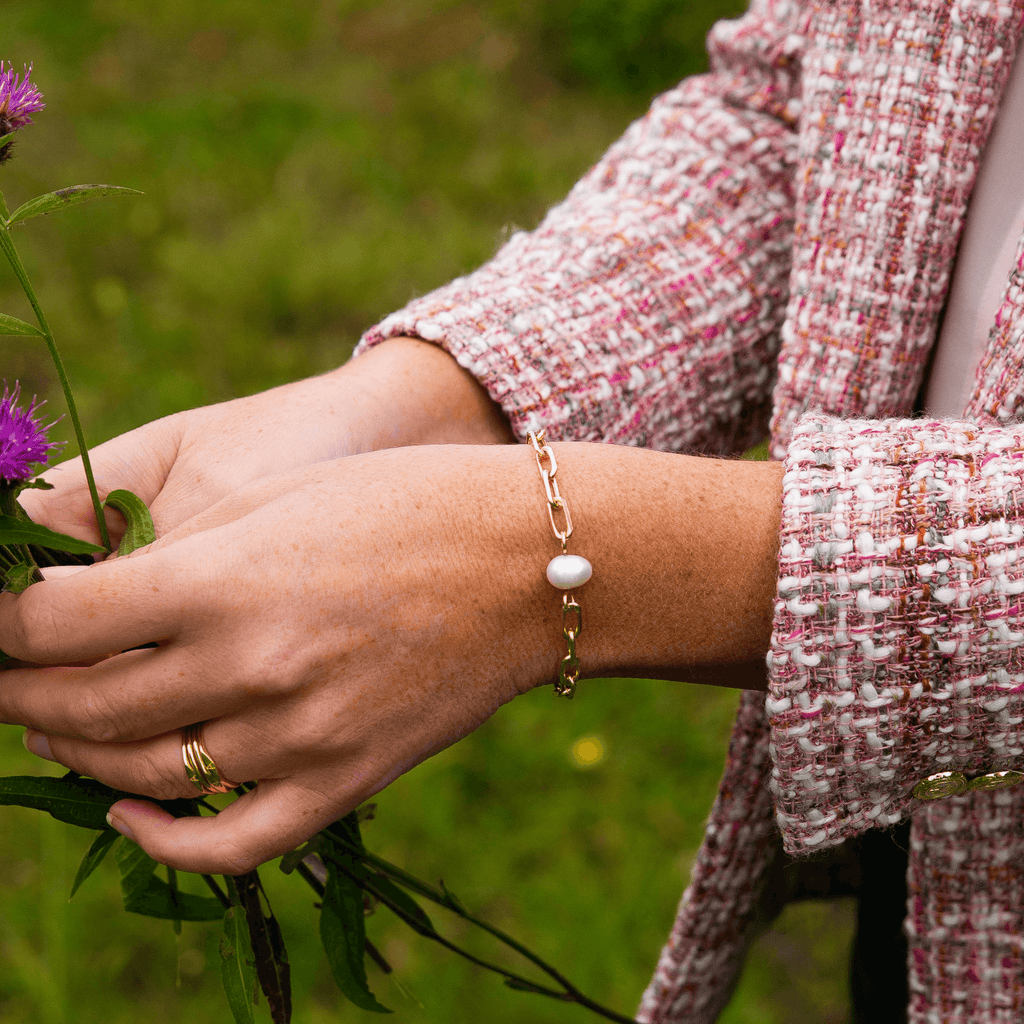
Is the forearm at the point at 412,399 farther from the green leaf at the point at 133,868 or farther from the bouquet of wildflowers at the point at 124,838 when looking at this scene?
the green leaf at the point at 133,868

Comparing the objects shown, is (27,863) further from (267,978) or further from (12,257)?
(12,257)

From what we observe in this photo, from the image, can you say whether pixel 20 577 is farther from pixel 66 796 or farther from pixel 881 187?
pixel 881 187

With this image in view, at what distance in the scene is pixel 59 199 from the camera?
736 mm

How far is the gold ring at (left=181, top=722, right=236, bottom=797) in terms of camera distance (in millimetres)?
809

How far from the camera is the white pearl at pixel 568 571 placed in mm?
779

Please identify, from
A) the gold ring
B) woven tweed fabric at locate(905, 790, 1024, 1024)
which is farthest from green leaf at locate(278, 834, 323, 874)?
woven tweed fabric at locate(905, 790, 1024, 1024)

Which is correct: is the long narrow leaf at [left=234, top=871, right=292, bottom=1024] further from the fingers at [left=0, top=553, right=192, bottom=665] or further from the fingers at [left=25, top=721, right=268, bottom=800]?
the fingers at [left=0, top=553, right=192, bottom=665]

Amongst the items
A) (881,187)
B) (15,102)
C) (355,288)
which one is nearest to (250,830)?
(15,102)

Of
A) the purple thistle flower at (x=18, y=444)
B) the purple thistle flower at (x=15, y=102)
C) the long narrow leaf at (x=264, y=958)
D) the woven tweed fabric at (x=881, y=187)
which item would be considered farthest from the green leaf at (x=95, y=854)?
the woven tweed fabric at (x=881, y=187)

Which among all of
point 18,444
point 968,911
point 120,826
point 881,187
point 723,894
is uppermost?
point 881,187

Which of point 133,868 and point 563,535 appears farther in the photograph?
point 133,868

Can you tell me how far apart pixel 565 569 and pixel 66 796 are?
0.48m

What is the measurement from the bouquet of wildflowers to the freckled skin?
0.05 meters

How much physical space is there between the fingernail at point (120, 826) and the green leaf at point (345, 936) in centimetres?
21
